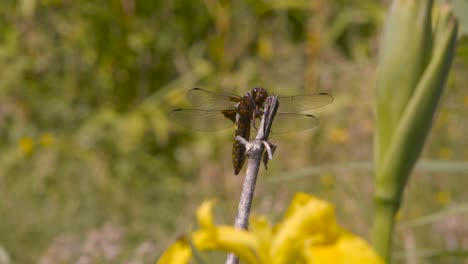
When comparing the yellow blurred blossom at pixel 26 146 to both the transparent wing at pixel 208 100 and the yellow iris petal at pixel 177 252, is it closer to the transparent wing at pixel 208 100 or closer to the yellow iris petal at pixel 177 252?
the transparent wing at pixel 208 100

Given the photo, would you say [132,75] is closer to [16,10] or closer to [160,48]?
[160,48]

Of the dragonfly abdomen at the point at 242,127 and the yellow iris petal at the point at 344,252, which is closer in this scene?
the yellow iris petal at the point at 344,252

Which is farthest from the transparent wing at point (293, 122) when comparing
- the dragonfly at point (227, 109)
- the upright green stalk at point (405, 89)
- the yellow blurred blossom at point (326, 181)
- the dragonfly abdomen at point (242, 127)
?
the yellow blurred blossom at point (326, 181)

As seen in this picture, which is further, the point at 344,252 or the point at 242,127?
the point at 242,127

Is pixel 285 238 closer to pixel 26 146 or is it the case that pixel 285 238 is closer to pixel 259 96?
pixel 259 96

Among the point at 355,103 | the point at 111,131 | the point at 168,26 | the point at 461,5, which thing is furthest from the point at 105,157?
the point at 461,5

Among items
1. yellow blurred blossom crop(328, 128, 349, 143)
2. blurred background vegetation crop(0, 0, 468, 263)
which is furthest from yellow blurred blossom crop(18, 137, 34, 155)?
yellow blurred blossom crop(328, 128, 349, 143)

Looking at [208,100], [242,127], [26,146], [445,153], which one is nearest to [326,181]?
[445,153]

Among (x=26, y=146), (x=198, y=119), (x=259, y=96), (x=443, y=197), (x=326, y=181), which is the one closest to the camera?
(x=259, y=96)
